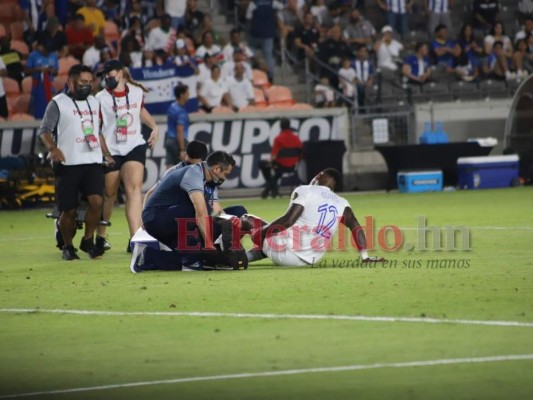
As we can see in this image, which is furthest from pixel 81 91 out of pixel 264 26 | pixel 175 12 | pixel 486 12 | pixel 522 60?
pixel 486 12

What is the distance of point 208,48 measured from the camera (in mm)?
30656

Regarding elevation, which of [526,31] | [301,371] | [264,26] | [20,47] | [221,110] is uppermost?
[264,26]

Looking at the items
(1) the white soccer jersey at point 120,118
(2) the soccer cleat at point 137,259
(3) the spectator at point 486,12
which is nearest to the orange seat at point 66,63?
(3) the spectator at point 486,12

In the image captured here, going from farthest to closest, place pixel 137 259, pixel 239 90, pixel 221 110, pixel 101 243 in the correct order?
pixel 239 90
pixel 221 110
pixel 101 243
pixel 137 259

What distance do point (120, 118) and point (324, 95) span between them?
1581 centimetres

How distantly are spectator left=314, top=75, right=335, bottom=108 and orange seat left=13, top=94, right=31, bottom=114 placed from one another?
7.22 meters

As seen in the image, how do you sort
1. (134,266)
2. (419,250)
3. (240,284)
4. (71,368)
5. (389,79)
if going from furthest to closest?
1. (389,79)
2. (419,250)
3. (134,266)
4. (240,284)
5. (71,368)

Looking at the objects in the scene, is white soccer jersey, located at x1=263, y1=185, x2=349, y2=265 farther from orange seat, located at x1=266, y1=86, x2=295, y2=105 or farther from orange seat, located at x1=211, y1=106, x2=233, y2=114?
orange seat, located at x1=266, y1=86, x2=295, y2=105

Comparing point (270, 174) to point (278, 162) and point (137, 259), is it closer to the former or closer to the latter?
point (278, 162)

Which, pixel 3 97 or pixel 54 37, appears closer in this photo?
pixel 3 97

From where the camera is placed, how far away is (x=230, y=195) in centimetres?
2998

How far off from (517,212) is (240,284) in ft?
35.0

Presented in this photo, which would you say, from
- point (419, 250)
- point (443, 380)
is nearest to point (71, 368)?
point (443, 380)

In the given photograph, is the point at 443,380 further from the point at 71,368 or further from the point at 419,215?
the point at 419,215
